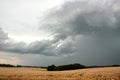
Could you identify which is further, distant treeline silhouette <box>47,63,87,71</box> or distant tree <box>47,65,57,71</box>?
distant treeline silhouette <box>47,63,87,71</box>

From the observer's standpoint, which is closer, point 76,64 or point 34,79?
point 34,79

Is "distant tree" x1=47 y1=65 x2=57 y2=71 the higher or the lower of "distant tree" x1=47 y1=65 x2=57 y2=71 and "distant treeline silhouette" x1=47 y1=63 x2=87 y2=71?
the lower

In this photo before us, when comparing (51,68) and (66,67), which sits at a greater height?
(66,67)

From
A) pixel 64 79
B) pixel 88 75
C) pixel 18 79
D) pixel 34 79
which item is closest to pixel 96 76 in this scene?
pixel 88 75

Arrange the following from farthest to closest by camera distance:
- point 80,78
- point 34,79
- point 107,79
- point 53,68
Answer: point 53,68 → point 34,79 → point 80,78 → point 107,79

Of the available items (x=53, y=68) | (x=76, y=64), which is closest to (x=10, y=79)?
(x=53, y=68)

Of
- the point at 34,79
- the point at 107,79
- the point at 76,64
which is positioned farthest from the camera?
the point at 76,64

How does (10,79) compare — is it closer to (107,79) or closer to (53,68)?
(107,79)

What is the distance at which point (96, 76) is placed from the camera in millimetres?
53625

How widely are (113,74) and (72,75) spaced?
10753mm

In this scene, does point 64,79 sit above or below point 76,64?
below

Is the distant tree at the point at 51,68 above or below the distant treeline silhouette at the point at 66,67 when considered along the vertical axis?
below

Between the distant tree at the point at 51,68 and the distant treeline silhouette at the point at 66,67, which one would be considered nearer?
the distant tree at the point at 51,68

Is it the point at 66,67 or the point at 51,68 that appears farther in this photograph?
the point at 66,67
